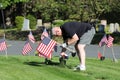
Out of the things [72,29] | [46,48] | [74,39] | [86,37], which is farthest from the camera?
[46,48]

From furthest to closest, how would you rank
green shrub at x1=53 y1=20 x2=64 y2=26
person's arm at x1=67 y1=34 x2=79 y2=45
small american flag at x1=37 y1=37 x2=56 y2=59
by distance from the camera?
green shrub at x1=53 y1=20 x2=64 y2=26
small american flag at x1=37 y1=37 x2=56 y2=59
person's arm at x1=67 y1=34 x2=79 y2=45

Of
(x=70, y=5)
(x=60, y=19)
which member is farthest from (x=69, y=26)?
(x=60, y=19)

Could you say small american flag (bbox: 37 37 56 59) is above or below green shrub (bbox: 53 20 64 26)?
above

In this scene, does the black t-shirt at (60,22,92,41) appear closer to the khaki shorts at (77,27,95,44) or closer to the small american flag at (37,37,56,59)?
the khaki shorts at (77,27,95,44)

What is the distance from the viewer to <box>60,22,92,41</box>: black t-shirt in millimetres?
11430

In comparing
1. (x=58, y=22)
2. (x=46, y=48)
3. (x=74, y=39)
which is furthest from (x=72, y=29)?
(x=58, y=22)

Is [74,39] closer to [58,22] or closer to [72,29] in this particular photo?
[72,29]

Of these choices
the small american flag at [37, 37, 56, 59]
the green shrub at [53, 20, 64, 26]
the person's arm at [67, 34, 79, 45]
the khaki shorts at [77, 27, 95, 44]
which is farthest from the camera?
the green shrub at [53, 20, 64, 26]

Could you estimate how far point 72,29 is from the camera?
11516 mm

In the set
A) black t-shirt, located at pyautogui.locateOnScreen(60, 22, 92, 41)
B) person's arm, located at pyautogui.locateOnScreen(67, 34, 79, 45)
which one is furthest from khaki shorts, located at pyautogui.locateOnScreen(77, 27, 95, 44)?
person's arm, located at pyautogui.locateOnScreen(67, 34, 79, 45)

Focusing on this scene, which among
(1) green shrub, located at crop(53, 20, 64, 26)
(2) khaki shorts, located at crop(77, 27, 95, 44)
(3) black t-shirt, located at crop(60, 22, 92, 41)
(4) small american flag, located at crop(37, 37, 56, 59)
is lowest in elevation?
(1) green shrub, located at crop(53, 20, 64, 26)

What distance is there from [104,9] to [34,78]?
2470cm

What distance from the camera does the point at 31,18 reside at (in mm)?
47938

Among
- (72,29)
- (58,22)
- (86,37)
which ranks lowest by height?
(58,22)
